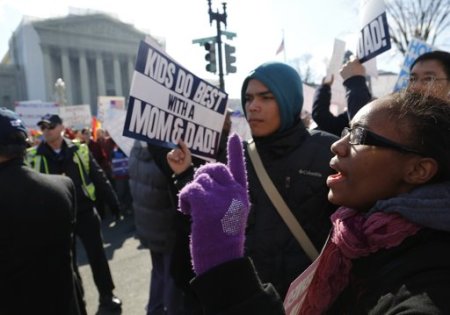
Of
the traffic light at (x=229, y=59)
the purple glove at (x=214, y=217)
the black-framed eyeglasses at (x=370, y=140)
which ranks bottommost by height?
the purple glove at (x=214, y=217)

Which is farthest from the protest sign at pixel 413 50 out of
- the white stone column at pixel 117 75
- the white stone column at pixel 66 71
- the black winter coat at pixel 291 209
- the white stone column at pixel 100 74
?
the white stone column at pixel 117 75

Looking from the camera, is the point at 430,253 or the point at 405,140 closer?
the point at 430,253

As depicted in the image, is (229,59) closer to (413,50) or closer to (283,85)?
(413,50)

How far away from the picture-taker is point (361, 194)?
104cm

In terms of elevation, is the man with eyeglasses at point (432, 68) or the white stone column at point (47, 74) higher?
the white stone column at point (47, 74)

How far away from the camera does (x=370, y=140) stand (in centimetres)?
101

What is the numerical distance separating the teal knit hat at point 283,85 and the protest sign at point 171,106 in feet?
1.82

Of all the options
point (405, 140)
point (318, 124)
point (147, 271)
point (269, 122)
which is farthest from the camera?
point (147, 271)

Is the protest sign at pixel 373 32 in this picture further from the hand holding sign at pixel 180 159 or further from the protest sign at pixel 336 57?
the hand holding sign at pixel 180 159

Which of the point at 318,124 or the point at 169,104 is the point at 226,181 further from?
→ the point at 318,124

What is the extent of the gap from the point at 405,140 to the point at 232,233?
48cm

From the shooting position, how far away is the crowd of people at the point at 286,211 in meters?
0.89

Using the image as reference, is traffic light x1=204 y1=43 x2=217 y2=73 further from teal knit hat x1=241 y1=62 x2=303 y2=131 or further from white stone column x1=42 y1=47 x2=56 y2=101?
white stone column x1=42 y1=47 x2=56 y2=101

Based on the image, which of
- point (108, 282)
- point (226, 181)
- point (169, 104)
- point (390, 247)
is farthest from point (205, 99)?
point (108, 282)
